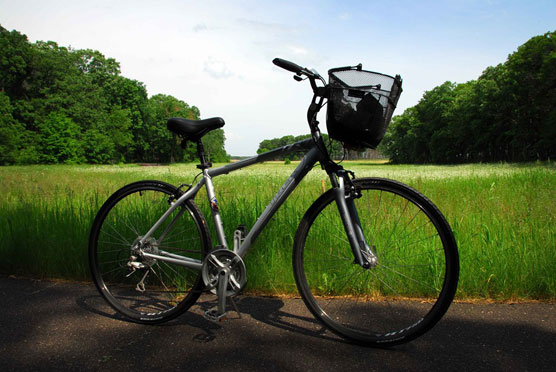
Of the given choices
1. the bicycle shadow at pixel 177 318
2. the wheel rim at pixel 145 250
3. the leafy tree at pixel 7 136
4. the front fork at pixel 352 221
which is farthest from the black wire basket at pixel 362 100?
the leafy tree at pixel 7 136

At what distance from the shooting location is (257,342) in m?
2.53

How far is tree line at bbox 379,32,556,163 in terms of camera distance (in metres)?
39.0

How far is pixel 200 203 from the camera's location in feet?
12.1

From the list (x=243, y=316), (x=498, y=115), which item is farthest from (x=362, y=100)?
(x=498, y=115)

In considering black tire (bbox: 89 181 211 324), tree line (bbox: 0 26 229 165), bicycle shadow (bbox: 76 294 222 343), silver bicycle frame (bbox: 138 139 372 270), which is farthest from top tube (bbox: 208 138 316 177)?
tree line (bbox: 0 26 229 165)

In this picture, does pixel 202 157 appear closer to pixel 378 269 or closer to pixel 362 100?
pixel 362 100

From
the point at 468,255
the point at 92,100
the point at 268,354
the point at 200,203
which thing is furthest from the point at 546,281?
the point at 92,100

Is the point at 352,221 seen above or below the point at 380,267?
above

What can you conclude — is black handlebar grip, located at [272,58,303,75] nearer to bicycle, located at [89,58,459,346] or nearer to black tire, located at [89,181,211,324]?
bicycle, located at [89,58,459,346]

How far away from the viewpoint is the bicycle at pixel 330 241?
231 cm

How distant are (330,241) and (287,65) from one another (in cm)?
162

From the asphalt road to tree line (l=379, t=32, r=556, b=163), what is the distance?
28.6m

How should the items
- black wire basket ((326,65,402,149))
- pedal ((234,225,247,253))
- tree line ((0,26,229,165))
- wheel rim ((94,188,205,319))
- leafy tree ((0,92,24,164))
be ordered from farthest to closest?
tree line ((0,26,229,165)) → leafy tree ((0,92,24,164)) → wheel rim ((94,188,205,319)) → pedal ((234,225,247,253)) → black wire basket ((326,65,402,149))

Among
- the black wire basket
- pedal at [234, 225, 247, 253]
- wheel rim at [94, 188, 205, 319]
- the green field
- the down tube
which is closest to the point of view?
the black wire basket
